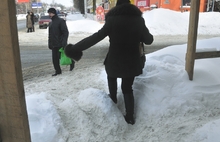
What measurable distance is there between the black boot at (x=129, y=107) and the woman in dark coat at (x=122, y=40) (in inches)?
8.2

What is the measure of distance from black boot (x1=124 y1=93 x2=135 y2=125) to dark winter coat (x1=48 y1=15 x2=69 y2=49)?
315 centimetres

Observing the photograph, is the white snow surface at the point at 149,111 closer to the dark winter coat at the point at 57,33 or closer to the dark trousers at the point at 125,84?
the dark trousers at the point at 125,84

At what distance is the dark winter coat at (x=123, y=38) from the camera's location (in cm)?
312

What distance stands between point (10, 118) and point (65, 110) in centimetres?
183

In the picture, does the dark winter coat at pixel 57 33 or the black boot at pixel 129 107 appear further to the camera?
the dark winter coat at pixel 57 33

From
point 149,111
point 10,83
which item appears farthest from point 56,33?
point 10,83

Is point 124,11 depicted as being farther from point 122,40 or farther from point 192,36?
point 192,36

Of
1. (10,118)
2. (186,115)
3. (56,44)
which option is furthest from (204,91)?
(56,44)

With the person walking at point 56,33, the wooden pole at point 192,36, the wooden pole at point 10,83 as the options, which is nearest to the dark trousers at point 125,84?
the wooden pole at point 192,36

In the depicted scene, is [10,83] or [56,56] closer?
[10,83]

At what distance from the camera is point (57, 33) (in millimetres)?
6117

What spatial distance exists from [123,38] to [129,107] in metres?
1.03

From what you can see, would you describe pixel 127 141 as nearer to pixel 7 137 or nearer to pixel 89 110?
pixel 89 110

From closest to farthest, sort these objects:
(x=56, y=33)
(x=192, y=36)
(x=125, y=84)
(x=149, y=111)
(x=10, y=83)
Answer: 1. (x=10, y=83)
2. (x=125, y=84)
3. (x=149, y=111)
4. (x=192, y=36)
5. (x=56, y=33)
